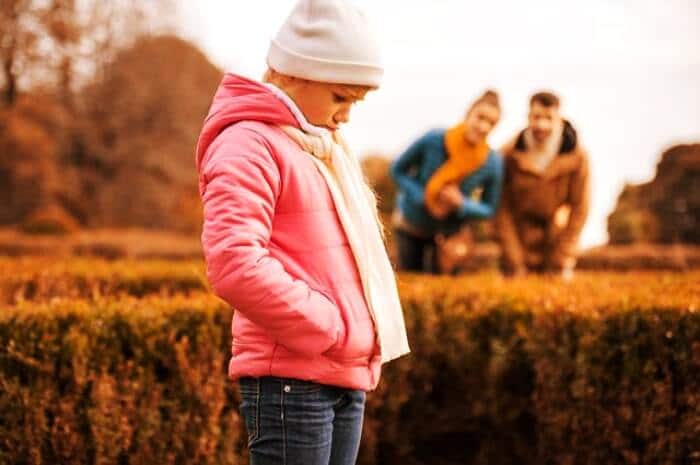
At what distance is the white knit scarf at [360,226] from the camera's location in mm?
2502

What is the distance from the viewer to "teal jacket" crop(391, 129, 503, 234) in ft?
23.2

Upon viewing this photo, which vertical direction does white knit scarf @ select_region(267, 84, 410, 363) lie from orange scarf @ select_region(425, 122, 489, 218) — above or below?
above

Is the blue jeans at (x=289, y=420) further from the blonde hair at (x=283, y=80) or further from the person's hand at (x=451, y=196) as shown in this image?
the person's hand at (x=451, y=196)

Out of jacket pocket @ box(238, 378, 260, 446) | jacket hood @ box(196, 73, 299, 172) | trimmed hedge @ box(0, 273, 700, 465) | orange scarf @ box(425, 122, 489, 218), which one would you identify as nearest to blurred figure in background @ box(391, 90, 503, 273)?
orange scarf @ box(425, 122, 489, 218)

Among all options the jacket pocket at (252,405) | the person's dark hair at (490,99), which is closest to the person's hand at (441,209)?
the person's dark hair at (490,99)

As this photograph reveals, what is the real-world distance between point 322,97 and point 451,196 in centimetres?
451

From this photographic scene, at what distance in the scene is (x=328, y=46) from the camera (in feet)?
8.04

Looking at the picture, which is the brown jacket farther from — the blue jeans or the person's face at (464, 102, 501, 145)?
the blue jeans

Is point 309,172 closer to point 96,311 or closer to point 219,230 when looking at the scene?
point 219,230

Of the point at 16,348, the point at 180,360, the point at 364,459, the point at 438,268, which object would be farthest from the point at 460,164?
the point at 16,348

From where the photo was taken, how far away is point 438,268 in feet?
25.5

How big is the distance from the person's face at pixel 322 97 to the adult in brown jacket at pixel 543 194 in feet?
14.0

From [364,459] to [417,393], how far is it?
1.57 feet

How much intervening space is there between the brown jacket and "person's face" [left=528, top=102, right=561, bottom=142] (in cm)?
21
